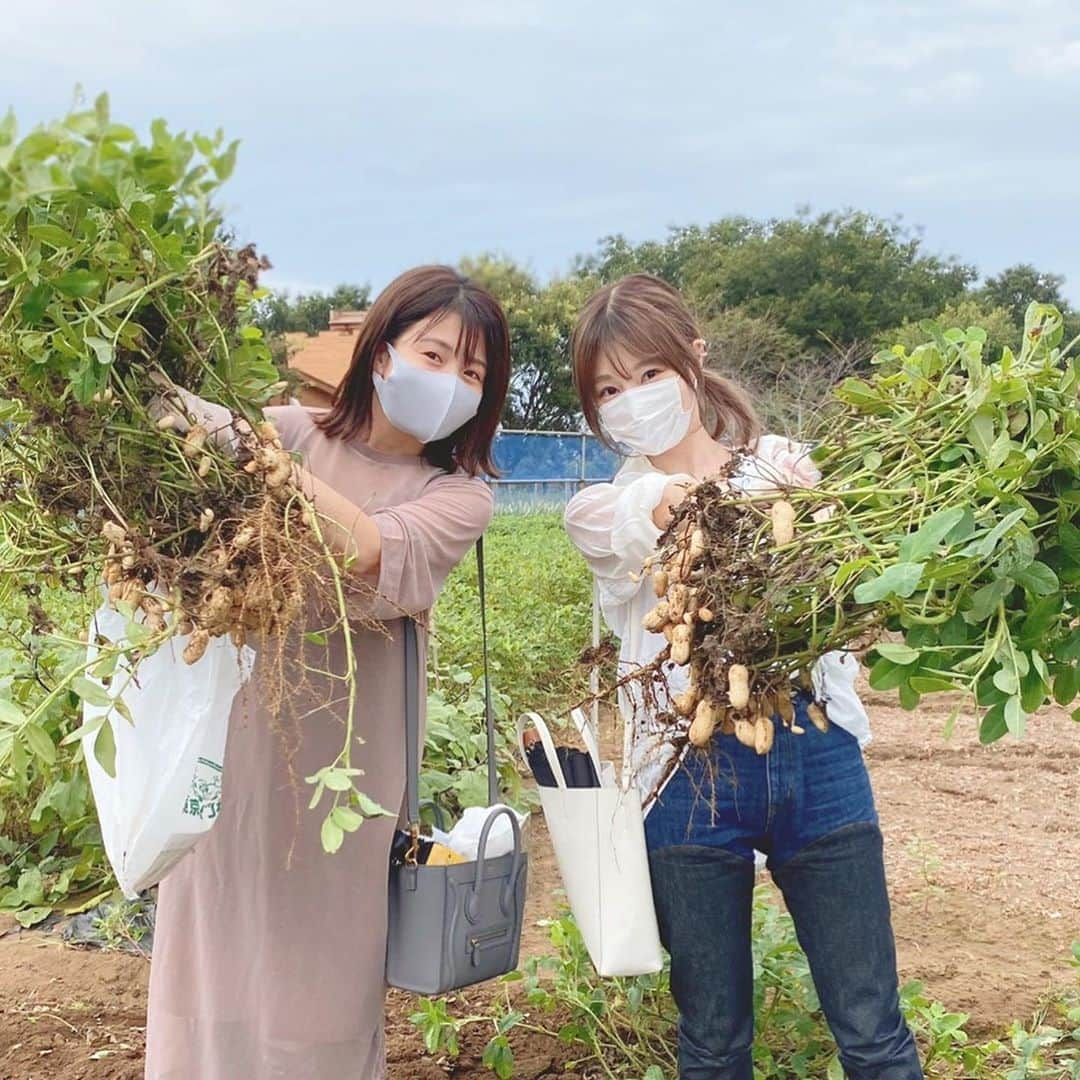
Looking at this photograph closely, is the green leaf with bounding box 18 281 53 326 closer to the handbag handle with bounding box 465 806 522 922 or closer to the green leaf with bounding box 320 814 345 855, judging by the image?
the green leaf with bounding box 320 814 345 855

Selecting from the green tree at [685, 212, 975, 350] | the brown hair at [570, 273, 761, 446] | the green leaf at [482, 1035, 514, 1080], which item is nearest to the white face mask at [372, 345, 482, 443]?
the brown hair at [570, 273, 761, 446]

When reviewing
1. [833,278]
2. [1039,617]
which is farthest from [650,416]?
[833,278]

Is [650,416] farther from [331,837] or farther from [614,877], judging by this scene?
[331,837]

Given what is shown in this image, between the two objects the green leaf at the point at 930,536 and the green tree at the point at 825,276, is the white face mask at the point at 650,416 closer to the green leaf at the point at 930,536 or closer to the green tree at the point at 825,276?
the green leaf at the point at 930,536

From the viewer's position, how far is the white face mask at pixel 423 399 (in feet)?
5.97

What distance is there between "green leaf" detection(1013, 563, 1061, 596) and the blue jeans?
49cm

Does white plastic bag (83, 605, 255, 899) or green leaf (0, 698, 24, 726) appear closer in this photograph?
green leaf (0, 698, 24, 726)

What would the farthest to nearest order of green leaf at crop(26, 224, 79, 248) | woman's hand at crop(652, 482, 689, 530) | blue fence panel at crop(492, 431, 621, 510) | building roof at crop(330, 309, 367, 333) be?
1. blue fence panel at crop(492, 431, 621, 510)
2. building roof at crop(330, 309, 367, 333)
3. woman's hand at crop(652, 482, 689, 530)
4. green leaf at crop(26, 224, 79, 248)

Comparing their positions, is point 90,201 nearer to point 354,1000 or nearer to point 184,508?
point 184,508

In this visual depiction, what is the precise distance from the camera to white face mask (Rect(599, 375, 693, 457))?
1.90 metres

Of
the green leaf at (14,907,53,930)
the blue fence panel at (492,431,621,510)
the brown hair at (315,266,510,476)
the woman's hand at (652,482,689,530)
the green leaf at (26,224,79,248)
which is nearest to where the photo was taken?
the green leaf at (26,224,79,248)

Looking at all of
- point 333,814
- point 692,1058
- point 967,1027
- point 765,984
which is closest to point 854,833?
point 692,1058

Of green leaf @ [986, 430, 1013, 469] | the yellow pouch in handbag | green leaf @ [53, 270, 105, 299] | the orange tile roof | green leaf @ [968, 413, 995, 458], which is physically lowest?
the yellow pouch in handbag

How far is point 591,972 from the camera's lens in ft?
7.88
